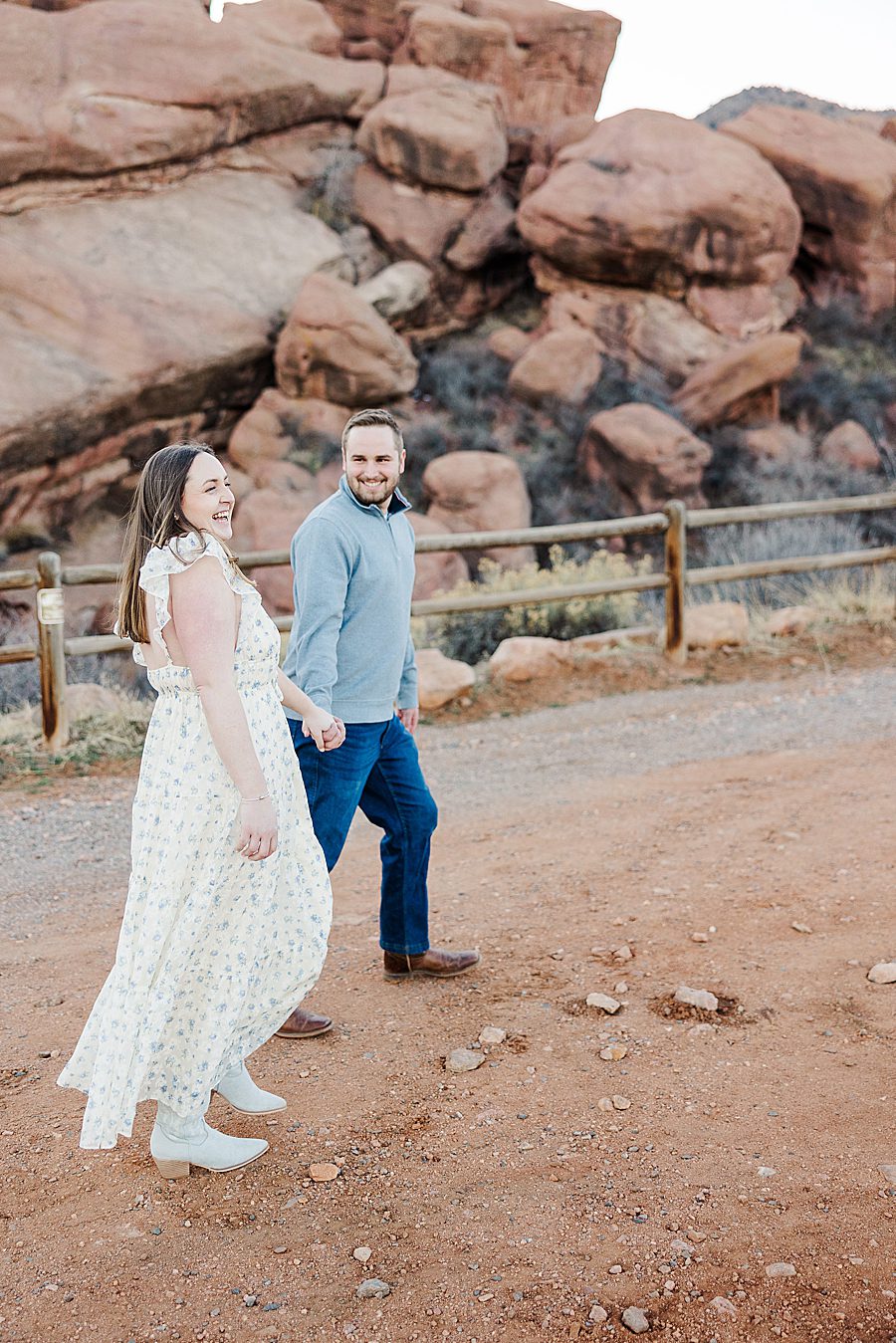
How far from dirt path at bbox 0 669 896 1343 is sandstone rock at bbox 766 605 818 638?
391cm

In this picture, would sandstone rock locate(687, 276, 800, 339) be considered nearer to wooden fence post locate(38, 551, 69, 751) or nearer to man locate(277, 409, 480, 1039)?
wooden fence post locate(38, 551, 69, 751)

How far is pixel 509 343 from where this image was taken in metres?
17.2

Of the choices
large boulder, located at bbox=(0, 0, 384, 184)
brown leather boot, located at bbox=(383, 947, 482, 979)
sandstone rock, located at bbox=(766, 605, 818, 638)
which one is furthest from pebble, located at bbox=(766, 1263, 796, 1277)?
large boulder, located at bbox=(0, 0, 384, 184)

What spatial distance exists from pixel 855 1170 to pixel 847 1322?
20.8 inches

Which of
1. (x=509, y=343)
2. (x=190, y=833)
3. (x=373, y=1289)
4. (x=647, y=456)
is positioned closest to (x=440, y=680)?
(x=190, y=833)

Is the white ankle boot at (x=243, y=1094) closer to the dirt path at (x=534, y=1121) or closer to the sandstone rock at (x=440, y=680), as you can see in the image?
the dirt path at (x=534, y=1121)

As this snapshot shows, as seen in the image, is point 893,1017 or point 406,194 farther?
point 406,194

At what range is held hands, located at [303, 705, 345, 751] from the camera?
9.49 ft

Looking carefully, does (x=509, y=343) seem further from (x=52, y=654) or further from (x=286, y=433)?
(x=52, y=654)

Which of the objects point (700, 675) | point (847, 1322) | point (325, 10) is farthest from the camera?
point (325, 10)

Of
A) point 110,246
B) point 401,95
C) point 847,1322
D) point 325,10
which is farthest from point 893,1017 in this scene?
point 325,10

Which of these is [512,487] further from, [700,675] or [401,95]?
[401,95]

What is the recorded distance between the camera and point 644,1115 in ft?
9.73

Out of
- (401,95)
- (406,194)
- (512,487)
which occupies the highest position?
(401,95)
